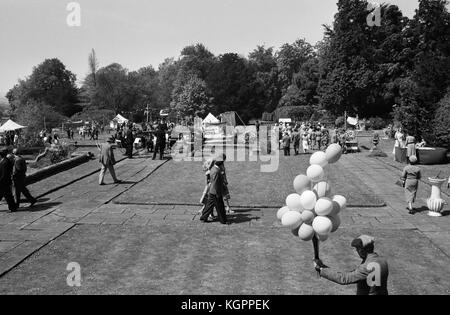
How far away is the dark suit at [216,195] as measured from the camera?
36.4 feet

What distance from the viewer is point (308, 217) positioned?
19.7ft

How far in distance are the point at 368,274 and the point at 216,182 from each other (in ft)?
21.2

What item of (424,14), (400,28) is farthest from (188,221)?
(400,28)

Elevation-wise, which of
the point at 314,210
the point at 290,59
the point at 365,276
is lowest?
the point at 365,276

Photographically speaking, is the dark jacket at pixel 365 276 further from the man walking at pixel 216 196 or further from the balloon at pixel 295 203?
the man walking at pixel 216 196

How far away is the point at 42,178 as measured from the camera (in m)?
17.7

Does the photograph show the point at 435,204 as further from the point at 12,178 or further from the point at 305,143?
the point at 305,143

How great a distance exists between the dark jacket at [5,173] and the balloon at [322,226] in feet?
31.2

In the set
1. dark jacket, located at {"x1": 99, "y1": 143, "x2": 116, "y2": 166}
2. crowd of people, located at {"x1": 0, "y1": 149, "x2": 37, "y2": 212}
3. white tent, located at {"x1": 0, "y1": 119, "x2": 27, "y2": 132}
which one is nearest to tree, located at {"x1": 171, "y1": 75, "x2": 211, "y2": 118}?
white tent, located at {"x1": 0, "y1": 119, "x2": 27, "y2": 132}

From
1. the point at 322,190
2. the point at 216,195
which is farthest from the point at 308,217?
the point at 216,195

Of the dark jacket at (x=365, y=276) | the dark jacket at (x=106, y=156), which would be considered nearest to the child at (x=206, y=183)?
the dark jacket at (x=106, y=156)

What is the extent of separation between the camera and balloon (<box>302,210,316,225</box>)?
5996 mm

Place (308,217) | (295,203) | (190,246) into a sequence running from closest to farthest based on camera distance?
(308,217), (295,203), (190,246)
